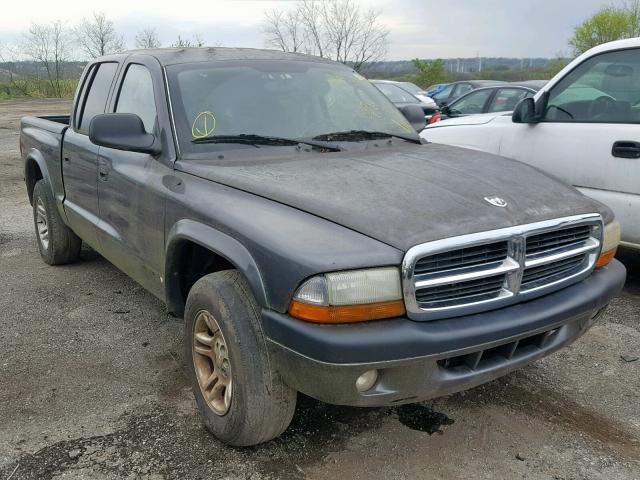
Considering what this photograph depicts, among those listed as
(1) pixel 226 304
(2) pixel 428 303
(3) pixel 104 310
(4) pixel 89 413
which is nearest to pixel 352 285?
(2) pixel 428 303

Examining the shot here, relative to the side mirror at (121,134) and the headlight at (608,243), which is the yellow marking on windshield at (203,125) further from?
the headlight at (608,243)

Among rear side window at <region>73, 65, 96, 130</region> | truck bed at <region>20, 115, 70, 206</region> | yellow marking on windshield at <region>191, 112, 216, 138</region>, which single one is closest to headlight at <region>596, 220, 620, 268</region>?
yellow marking on windshield at <region>191, 112, 216, 138</region>

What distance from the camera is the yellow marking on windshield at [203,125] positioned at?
128 inches

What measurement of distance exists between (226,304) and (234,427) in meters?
0.54

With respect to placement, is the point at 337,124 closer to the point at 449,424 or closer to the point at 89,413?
the point at 449,424

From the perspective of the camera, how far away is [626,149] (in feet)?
14.0

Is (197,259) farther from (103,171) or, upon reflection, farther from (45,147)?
(45,147)

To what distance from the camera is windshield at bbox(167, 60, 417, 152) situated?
3.28 meters

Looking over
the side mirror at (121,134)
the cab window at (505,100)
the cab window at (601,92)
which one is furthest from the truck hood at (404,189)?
the cab window at (505,100)

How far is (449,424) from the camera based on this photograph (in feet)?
9.71

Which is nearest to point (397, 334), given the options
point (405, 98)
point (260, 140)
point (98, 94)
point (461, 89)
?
point (260, 140)

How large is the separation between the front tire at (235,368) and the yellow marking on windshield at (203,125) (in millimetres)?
932

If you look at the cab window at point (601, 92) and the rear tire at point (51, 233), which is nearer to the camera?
the cab window at point (601, 92)

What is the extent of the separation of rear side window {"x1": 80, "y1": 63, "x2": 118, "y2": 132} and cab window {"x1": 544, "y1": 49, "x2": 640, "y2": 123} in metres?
3.37
